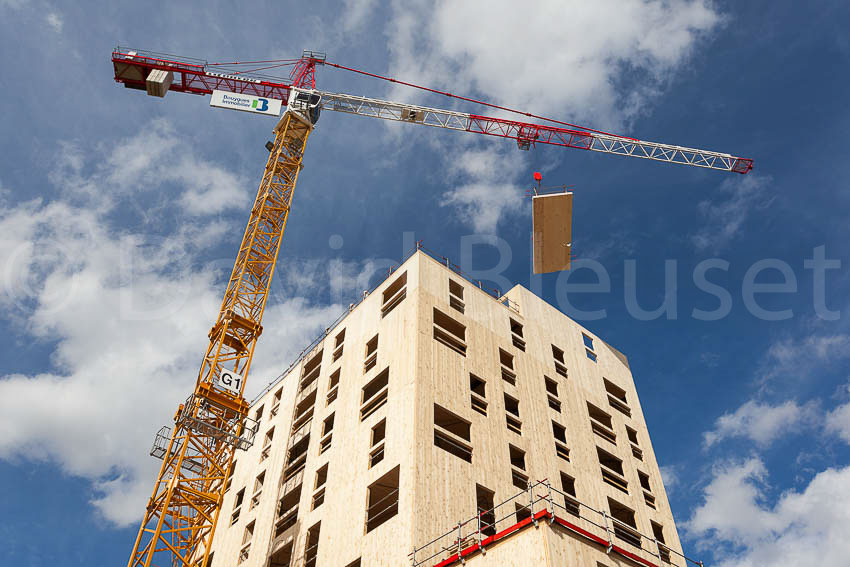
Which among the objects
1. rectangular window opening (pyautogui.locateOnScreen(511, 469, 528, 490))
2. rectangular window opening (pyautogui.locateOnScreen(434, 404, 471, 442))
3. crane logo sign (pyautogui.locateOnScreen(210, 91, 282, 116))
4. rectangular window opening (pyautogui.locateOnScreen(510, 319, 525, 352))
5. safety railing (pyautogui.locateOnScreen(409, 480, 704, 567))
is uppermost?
crane logo sign (pyautogui.locateOnScreen(210, 91, 282, 116))

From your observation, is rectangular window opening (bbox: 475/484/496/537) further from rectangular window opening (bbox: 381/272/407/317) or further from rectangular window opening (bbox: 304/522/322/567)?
rectangular window opening (bbox: 381/272/407/317)

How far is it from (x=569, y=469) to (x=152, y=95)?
45.2 metres

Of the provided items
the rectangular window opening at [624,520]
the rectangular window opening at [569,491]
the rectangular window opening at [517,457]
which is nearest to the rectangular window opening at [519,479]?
the rectangular window opening at [517,457]

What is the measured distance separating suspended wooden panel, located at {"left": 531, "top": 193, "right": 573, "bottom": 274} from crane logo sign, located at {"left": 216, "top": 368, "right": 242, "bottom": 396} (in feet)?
83.5

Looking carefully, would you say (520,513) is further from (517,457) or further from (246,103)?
(246,103)

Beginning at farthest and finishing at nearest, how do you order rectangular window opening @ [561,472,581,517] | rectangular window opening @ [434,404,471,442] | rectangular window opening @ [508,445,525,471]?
rectangular window opening @ [561,472,581,517], rectangular window opening @ [508,445,525,471], rectangular window opening @ [434,404,471,442]

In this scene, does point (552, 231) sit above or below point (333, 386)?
above

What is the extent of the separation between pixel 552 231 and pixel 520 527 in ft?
112

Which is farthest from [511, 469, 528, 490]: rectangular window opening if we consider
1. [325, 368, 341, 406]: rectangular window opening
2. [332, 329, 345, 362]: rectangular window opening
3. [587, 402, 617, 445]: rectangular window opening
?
[332, 329, 345, 362]: rectangular window opening

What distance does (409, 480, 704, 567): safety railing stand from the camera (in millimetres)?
27219

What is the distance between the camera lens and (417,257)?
49125mm

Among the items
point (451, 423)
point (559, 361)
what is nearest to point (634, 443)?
point (559, 361)

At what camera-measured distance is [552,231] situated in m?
57.7

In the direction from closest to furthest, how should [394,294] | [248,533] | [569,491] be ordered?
[569,491] < [248,533] < [394,294]
